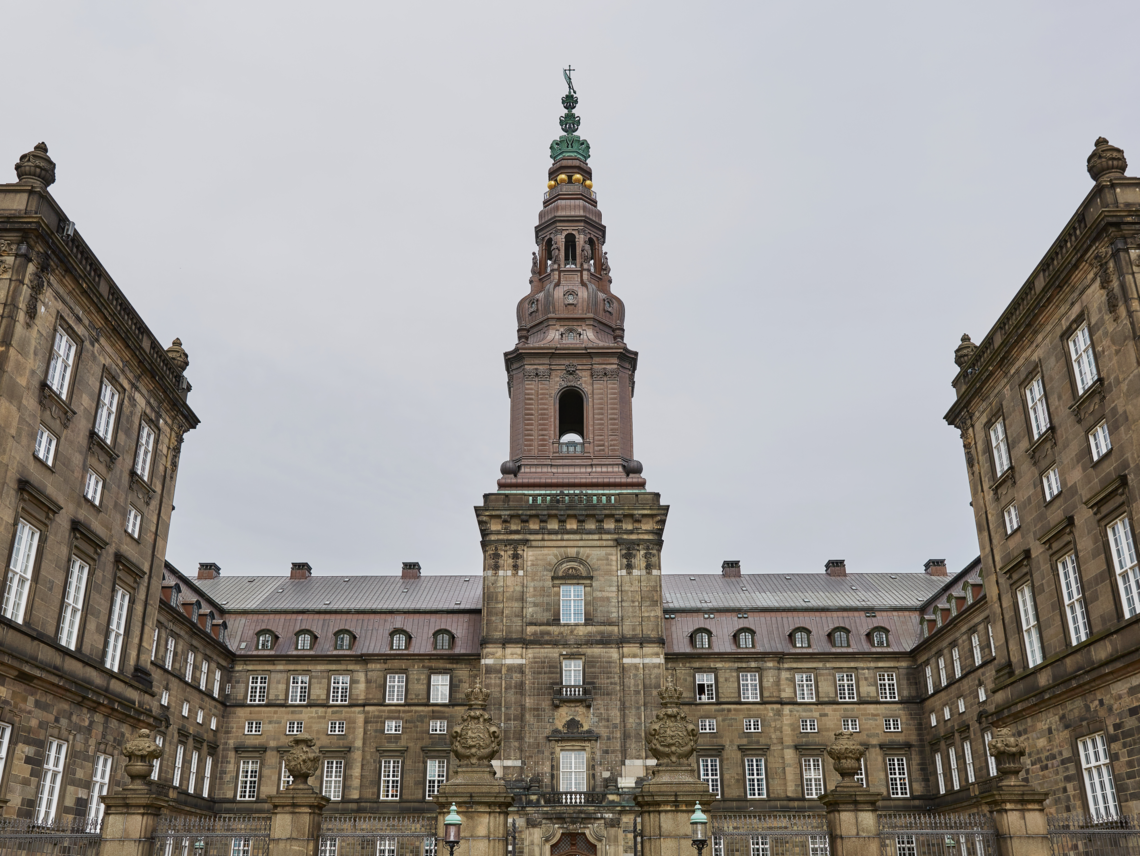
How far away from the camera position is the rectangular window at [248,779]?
193 ft

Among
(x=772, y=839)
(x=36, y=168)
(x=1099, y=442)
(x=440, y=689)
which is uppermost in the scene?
(x=36, y=168)

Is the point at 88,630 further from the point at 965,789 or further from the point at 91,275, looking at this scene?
the point at 965,789

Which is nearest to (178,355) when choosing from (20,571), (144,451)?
(144,451)

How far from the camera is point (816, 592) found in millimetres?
70250


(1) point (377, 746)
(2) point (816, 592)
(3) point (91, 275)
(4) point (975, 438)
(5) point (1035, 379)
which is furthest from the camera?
(2) point (816, 592)

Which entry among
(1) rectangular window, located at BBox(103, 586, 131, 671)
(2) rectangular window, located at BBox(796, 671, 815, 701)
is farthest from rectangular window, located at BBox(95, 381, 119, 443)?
(2) rectangular window, located at BBox(796, 671, 815, 701)

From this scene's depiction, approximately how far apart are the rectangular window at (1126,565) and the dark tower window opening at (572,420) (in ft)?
111

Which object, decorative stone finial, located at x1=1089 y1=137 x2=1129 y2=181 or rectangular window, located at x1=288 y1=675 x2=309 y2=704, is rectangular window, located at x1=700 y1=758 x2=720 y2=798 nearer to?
rectangular window, located at x1=288 y1=675 x2=309 y2=704

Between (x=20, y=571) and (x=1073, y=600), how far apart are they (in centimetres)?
3186

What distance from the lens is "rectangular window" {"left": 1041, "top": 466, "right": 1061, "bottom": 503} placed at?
3166 centimetres

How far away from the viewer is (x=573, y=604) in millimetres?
53719

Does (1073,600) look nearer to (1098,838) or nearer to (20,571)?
(1098,838)

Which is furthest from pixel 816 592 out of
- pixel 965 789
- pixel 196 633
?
pixel 196 633

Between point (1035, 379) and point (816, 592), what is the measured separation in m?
39.4
